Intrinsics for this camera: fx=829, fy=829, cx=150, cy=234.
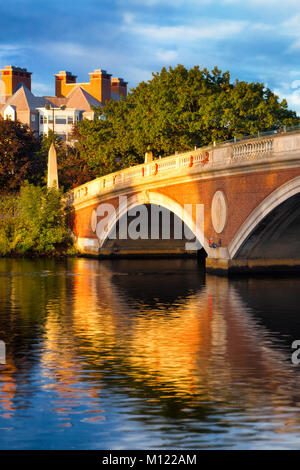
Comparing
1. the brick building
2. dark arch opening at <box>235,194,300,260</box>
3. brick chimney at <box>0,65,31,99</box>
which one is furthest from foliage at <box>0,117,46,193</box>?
brick chimney at <box>0,65,31,99</box>

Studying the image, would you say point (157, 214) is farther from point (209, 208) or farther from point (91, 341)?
point (91, 341)

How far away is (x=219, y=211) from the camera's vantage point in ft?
122

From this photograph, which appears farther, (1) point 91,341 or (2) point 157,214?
(2) point 157,214

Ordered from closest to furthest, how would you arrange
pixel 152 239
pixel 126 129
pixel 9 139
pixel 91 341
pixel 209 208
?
pixel 91 341 < pixel 209 208 < pixel 152 239 < pixel 126 129 < pixel 9 139

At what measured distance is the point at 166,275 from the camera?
4000 centimetres

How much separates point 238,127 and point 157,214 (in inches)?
370

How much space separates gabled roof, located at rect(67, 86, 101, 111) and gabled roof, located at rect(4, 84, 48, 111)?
383 centimetres

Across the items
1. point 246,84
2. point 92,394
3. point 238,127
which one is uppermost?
point 246,84

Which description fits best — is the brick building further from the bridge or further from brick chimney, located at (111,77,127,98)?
the bridge

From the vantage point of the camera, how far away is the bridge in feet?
104

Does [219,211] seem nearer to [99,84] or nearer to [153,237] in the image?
[153,237]

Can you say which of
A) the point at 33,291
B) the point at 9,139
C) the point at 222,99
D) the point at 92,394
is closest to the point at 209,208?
the point at 33,291

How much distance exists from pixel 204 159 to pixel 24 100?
79.9 metres

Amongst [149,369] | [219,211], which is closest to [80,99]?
[219,211]
